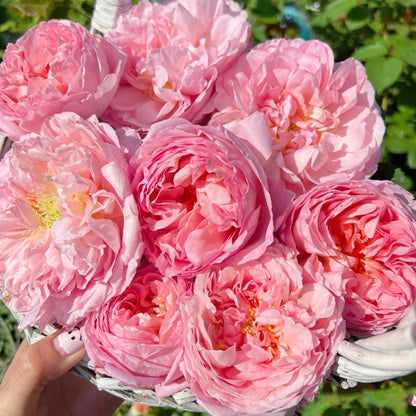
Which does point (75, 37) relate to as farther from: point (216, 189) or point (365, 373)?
point (365, 373)

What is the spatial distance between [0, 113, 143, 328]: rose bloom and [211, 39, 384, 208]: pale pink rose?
0.70ft

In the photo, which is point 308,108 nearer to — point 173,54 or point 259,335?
point 173,54

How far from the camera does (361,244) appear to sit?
0.70 metres

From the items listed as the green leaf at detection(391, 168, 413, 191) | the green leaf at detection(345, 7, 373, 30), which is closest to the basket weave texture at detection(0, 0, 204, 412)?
the green leaf at detection(345, 7, 373, 30)

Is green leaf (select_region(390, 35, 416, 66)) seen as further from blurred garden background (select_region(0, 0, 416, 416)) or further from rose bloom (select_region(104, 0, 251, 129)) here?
rose bloom (select_region(104, 0, 251, 129))

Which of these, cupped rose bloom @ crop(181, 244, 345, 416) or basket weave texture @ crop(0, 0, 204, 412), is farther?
basket weave texture @ crop(0, 0, 204, 412)

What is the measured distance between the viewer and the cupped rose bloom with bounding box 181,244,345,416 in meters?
0.63

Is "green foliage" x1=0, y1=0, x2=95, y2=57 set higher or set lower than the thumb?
higher

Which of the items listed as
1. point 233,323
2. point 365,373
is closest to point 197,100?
point 233,323

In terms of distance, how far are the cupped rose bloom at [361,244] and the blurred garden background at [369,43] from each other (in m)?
0.38

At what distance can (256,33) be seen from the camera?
1205 millimetres

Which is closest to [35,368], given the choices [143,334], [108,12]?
[143,334]

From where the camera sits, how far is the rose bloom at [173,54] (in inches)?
30.2

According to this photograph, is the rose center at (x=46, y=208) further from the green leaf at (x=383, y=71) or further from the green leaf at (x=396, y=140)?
the green leaf at (x=396, y=140)
